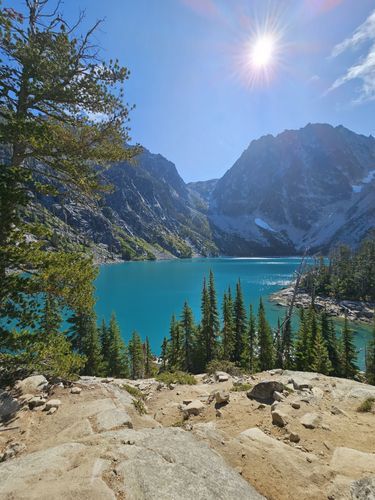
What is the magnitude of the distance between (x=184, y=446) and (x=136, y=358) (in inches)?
1841

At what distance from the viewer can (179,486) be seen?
4.86m

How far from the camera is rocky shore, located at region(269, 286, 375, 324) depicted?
90894 mm

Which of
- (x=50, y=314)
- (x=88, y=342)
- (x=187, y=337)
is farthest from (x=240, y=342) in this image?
(x=50, y=314)

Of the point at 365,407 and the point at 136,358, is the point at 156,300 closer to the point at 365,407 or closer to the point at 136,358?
the point at 136,358

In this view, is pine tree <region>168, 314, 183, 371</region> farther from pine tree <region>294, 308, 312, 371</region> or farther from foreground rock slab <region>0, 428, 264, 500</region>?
foreground rock slab <region>0, 428, 264, 500</region>

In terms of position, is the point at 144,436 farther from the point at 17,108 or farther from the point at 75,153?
the point at 17,108

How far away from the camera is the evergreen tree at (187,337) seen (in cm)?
4725

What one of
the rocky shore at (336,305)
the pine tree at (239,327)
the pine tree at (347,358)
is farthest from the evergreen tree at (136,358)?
the rocky shore at (336,305)

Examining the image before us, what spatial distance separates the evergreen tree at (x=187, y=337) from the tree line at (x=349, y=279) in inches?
2743

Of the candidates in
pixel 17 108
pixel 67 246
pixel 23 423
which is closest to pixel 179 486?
pixel 23 423

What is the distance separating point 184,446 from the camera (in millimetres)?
6289

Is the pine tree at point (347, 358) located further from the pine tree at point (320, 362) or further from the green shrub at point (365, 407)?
the green shrub at point (365, 407)

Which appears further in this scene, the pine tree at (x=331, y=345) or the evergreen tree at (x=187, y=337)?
the evergreen tree at (x=187, y=337)

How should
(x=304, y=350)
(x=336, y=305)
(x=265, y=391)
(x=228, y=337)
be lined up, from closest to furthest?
(x=265, y=391), (x=304, y=350), (x=228, y=337), (x=336, y=305)
